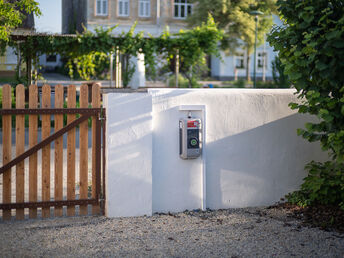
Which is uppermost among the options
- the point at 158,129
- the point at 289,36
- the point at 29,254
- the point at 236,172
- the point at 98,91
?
the point at 289,36

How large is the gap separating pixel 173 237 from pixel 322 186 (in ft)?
7.20

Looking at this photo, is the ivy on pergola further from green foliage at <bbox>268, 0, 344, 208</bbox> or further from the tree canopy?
the tree canopy

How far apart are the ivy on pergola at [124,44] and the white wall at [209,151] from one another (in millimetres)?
14840

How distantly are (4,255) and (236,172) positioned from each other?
10.2 feet

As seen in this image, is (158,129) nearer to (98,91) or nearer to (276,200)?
(98,91)

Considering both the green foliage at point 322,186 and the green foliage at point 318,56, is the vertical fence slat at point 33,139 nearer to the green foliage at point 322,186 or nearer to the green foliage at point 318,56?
the green foliage at point 318,56

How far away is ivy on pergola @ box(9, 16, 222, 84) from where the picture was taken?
20500 mm

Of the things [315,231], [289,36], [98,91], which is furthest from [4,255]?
[289,36]

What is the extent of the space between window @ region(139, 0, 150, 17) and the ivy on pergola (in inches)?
1089

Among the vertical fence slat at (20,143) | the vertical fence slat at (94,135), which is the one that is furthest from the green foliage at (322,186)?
the vertical fence slat at (20,143)

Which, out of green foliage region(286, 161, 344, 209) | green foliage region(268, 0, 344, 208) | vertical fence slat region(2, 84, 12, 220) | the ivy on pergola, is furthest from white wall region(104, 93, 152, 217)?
the ivy on pergola

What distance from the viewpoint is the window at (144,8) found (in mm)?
49406

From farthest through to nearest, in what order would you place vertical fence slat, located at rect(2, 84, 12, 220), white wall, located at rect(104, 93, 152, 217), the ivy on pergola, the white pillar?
the white pillar
the ivy on pergola
white wall, located at rect(104, 93, 152, 217)
vertical fence slat, located at rect(2, 84, 12, 220)

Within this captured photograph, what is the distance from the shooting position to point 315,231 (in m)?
5.62
